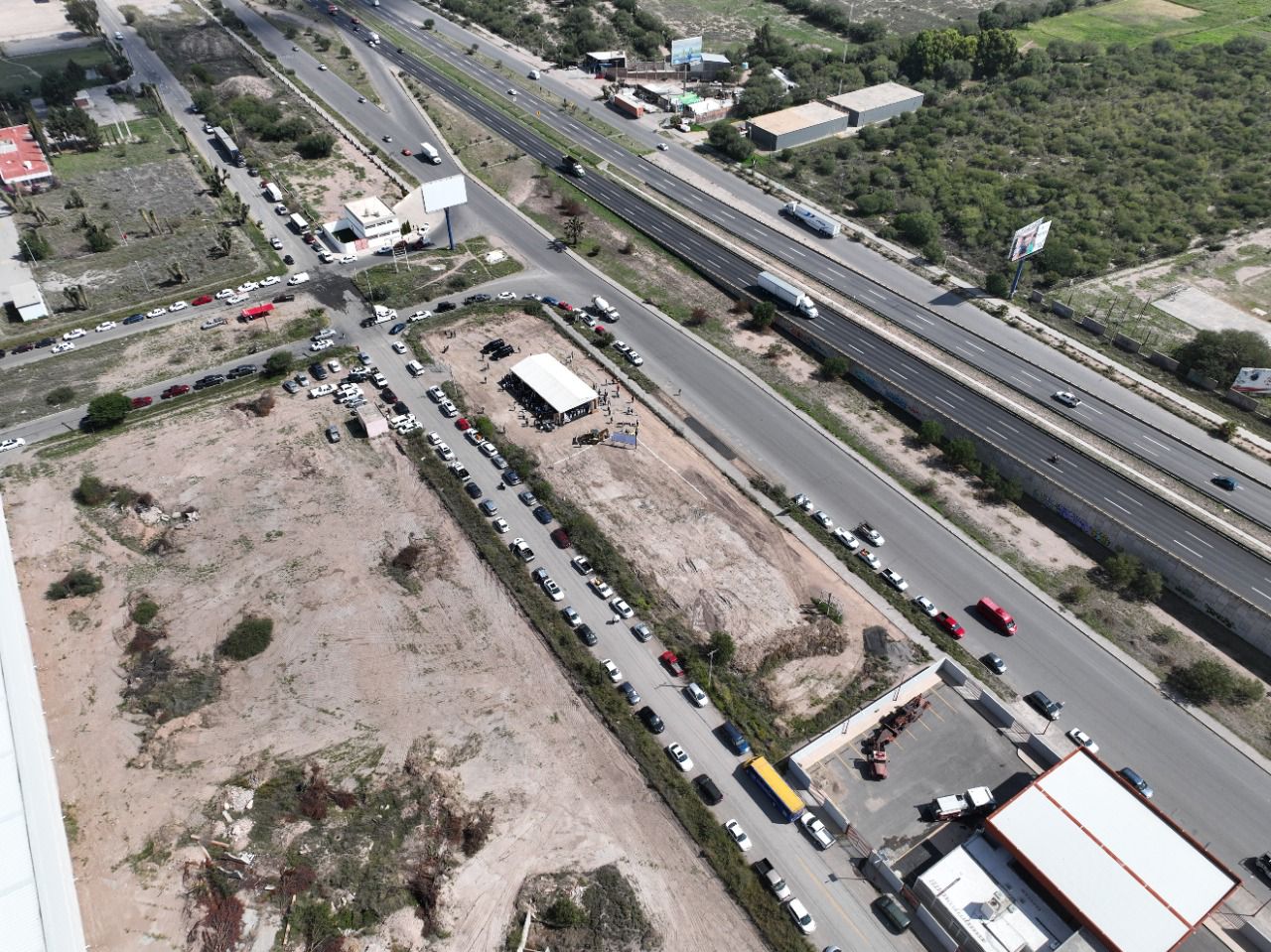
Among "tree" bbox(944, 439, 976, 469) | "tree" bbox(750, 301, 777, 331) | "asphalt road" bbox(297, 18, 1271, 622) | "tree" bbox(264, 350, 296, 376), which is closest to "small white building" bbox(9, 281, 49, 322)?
"tree" bbox(264, 350, 296, 376)

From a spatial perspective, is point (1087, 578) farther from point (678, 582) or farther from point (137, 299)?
point (137, 299)

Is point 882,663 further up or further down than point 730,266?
further down

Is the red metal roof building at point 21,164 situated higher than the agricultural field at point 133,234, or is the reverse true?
the red metal roof building at point 21,164

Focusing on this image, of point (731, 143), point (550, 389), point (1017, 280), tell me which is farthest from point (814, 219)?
point (550, 389)

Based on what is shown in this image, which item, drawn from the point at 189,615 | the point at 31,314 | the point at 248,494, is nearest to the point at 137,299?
the point at 31,314

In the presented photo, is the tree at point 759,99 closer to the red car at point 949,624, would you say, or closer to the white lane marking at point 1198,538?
the white lane marking at point 1198,538

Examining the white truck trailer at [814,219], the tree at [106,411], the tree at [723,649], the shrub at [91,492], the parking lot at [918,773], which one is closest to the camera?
the parking lot at [918,773]

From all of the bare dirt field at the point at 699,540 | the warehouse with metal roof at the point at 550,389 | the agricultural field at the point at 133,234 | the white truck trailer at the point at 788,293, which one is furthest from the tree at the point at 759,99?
the agricultural field at the point at 133,234
